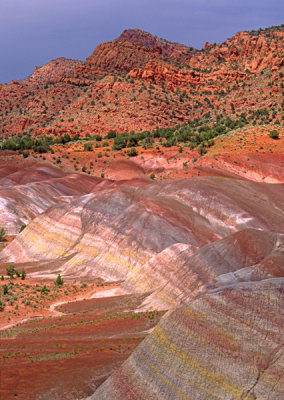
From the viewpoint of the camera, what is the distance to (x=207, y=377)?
26.0ft

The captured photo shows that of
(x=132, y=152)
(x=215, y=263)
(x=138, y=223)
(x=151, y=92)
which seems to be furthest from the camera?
(x=151, y=92)

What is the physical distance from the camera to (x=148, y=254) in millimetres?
27484

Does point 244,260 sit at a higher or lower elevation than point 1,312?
higher

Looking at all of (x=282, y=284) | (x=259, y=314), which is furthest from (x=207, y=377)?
(x=282, y=284)

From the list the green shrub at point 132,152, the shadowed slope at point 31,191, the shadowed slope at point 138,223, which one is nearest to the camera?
the shadowed slope at point 138,223

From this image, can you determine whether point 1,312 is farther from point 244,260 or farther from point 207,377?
point 207,377

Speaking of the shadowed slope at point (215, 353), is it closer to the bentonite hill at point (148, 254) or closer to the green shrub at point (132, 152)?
the bentonite hill at point (148, 254)

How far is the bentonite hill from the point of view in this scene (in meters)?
8.34

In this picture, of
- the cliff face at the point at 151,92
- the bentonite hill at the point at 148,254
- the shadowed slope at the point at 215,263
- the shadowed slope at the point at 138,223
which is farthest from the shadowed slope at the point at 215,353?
the cliff face at the point at 151,92

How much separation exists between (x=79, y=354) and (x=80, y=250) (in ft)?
62.1

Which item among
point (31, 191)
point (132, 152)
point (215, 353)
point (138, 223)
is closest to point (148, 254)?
point (138, 223)

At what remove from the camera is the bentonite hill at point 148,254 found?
27.4ft

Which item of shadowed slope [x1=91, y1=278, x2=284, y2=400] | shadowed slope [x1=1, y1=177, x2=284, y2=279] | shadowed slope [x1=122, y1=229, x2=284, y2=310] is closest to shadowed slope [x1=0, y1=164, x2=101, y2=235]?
shadowed slope [x1=1, y1=177, x2=284, y2=279]

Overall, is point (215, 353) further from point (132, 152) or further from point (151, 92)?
point (151, 92)
